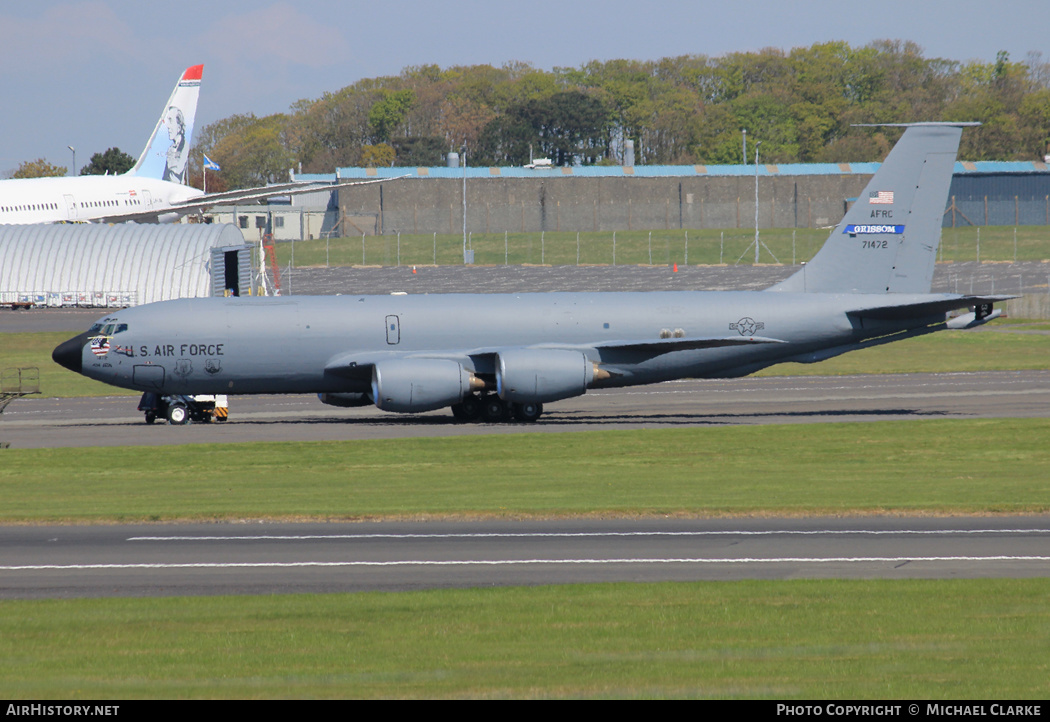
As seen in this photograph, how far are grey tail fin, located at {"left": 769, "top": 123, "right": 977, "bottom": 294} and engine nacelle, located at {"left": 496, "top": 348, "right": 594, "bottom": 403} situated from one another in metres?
7.83

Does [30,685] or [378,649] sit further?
[378,649]

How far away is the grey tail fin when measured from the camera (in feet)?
138

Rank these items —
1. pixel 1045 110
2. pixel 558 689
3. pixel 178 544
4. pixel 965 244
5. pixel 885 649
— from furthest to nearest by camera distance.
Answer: pixel 1045 110 < pixel 965 244 < pixel 178 544 < pixel 885 649 < pixel 558 689

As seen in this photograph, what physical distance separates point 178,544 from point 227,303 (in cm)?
2182

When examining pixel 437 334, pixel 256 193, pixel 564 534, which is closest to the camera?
pixel 564 534

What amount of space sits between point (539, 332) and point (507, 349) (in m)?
1.32

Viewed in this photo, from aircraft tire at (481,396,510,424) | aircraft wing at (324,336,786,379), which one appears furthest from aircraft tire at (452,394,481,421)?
aircraft wing at (324,336,786,379)

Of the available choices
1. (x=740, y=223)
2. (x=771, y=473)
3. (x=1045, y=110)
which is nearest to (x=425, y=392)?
(x=771, y=473)

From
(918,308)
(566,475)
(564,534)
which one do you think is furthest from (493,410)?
(564,534)

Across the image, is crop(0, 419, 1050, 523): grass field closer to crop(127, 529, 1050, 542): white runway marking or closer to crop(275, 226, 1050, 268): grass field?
crop(127, 529, 1050, 542): white runway marking

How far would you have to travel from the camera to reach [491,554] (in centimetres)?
1891

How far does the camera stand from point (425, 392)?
127 feet

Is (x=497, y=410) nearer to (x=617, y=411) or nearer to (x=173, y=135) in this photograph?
(x=617, y=411)

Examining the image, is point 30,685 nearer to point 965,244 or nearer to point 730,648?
point 730,648
